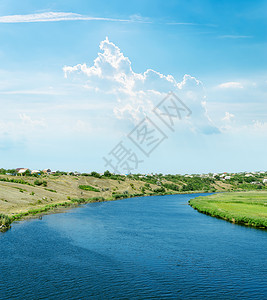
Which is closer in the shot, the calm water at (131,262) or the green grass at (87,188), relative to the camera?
the calm water at (131,262)

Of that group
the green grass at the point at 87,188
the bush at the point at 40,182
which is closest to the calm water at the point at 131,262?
the bush at the point at 40,182

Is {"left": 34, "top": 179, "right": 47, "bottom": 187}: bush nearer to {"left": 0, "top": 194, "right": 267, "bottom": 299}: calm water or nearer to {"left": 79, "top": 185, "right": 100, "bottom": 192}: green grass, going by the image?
{"left": 79, "top": 185, "right": 100, "bottom": 192}: green grass

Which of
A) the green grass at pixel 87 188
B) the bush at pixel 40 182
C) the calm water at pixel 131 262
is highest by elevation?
the bush at pixel 40 182

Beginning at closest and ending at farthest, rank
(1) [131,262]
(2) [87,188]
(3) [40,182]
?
(1) [131,262]
(3) [40,182]
(2) [87,188]

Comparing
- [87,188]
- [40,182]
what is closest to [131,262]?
[40,182]

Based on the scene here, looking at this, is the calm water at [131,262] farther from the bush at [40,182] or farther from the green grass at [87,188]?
the green grass at [87,188]

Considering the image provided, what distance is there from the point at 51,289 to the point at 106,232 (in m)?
26.4

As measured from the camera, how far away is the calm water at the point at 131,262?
92.5ft

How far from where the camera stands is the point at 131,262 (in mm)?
36531

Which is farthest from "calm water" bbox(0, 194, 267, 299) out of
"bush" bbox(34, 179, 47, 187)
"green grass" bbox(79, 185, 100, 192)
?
"green grass" bbox(79, 185, 100, 192)

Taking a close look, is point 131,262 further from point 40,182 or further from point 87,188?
point 87,188

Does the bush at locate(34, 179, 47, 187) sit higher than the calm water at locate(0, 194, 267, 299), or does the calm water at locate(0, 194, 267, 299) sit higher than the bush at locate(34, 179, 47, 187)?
the bush at locate(34, 179, 47, 187)

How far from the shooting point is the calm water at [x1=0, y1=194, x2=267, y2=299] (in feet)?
92.5

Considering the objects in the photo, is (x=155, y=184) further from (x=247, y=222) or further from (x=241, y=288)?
(x=241, y=288)
